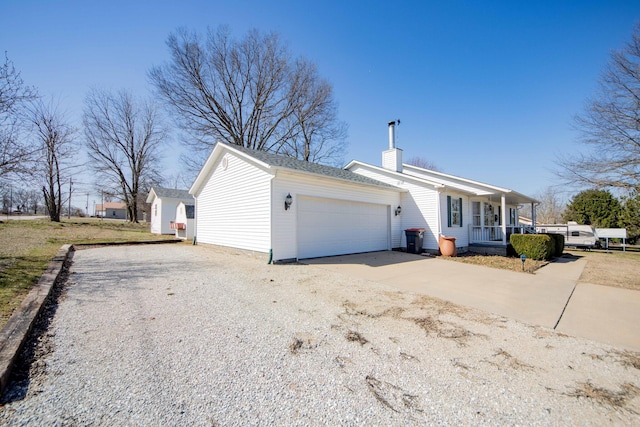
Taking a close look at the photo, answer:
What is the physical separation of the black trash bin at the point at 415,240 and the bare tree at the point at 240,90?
50.4ft

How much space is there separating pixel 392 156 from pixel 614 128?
1313 centimetres

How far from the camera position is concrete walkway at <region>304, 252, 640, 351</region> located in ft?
13.4

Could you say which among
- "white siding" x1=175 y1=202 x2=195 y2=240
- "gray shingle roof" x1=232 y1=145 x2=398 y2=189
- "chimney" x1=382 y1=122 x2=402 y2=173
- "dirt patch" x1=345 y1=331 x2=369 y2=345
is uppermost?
"chimney" x1=382 y1=122 x2=402 y2=173

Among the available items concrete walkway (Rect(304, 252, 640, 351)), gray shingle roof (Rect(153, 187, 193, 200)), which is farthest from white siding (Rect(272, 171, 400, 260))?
gray shingle roof (Rect(153, 187, 193, 200))

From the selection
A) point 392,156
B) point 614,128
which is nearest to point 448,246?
point 392,156

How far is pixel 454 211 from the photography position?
1265 centimetres

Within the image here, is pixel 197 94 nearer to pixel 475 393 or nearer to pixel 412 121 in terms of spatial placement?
pixel 412 121

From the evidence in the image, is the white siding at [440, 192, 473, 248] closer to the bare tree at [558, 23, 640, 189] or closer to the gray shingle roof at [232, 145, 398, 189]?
the gray shingle roof at [232, 145, 398, 189]

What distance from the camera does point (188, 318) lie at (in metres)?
4.04

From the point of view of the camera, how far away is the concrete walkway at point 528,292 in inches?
160

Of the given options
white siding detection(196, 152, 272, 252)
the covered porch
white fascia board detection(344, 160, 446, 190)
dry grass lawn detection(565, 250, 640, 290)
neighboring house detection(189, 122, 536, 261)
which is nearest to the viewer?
dry grass lawn detection(565, 250, 640, 290)

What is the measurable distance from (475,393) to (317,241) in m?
7.66

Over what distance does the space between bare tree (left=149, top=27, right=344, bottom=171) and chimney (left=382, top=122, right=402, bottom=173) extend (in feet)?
35.7

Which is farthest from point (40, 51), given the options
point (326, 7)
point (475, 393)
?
point (475, 393)
